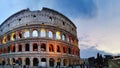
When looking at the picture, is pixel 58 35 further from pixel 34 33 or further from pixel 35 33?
pixel 34 33

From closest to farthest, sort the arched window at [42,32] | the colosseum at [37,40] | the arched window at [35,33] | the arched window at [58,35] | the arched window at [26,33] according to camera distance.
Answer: the colosseum at [37,40] < the arched window at [35,33] < the arched window at [42,32] < the arched window at [26,33] < the arched window at [58,35]

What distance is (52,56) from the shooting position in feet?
130

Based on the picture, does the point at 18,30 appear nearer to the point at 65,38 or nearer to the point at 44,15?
the point at 44,15

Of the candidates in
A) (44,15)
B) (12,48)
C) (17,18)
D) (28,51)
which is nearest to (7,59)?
(12,48)

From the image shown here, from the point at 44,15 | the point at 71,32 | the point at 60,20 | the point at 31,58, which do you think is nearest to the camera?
the point at 31,58

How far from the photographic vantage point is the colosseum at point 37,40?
128ft

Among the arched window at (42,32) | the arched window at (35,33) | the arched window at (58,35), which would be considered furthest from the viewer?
the arched window at (58,35)

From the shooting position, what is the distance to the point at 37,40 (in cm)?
3916

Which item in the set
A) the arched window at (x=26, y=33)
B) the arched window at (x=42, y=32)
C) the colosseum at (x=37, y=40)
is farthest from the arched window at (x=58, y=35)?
the arched window at (x=26, y=33)

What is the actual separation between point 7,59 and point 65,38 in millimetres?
14873

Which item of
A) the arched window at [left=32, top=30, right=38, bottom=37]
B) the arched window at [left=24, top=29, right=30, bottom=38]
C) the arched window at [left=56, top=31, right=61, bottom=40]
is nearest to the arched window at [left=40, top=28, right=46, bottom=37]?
the arched window at [left=32, top=30, right=38, bottom=37]

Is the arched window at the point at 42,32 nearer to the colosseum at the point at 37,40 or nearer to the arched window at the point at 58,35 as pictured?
the colosseum at the point at 37,40

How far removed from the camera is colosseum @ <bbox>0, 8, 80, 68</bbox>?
128ft

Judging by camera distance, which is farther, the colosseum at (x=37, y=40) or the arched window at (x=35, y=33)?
the arched window at (x=35, y=33)
